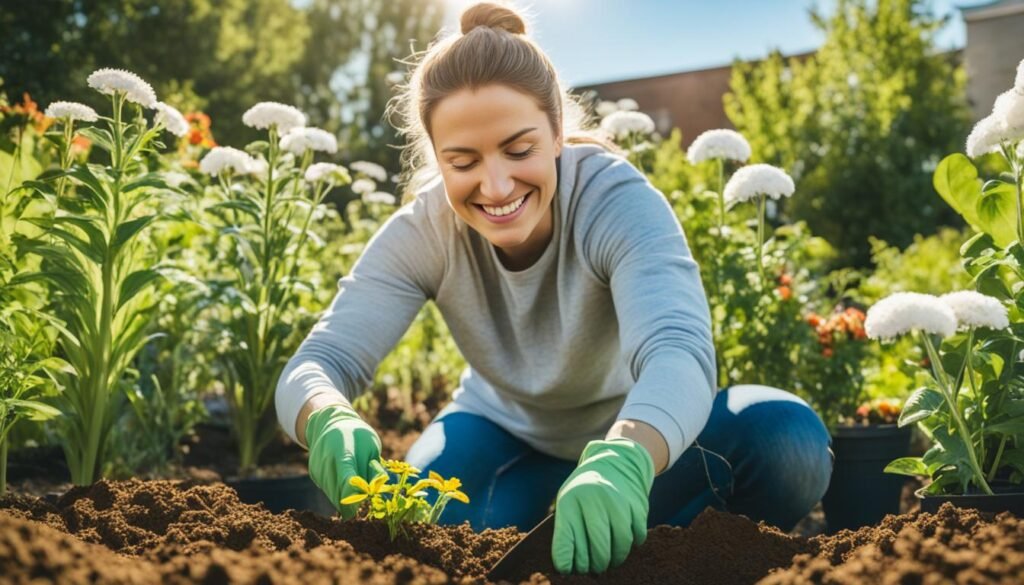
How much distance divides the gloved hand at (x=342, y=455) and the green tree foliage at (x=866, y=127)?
1009 centimetres

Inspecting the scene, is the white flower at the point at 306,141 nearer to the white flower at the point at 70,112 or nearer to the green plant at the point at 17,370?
the white flower at the point at 70,112

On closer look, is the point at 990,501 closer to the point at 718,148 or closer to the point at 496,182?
the point at 496,182

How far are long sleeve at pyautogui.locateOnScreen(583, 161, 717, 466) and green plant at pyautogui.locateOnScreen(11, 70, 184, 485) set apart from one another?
43.0 inches

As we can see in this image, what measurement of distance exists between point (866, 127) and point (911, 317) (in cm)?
1088

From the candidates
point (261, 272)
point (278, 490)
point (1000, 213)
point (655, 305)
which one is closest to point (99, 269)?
point (261, 272)

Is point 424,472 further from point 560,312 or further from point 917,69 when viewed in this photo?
point 917,69

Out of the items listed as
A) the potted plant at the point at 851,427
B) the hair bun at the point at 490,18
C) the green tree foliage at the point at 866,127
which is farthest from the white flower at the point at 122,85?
the green tree foliage at the point at 866,127

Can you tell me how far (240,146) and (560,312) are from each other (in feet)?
53.4

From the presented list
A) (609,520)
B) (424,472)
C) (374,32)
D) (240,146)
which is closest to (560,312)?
(424,472)

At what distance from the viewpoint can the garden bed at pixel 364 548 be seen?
3.84 ft

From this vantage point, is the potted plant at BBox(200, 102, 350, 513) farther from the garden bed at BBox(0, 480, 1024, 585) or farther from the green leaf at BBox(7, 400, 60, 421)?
the garden bed at BBox(0, 480, 1024, 585)

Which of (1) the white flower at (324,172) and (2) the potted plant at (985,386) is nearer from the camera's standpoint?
(2) the potted plant at (985,386)

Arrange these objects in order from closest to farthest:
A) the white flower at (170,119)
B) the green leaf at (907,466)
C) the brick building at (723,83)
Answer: the green leaf at (907,466)
the white flower at (170,119)
the brick building at (723,83)

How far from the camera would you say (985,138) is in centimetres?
187
